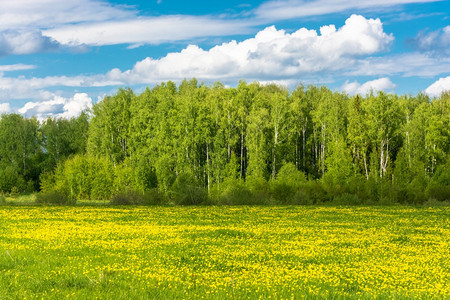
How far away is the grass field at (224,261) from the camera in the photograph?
12.6 meters

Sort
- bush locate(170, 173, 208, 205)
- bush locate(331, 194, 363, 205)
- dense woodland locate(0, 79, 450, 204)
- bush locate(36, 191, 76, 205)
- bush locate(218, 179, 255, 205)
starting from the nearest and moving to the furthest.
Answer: bush locate(170, 173, 208, 205), bush locate(218, 179, 255, 205), bush locate(331, 194, 363, 205), bush locate(36, 191, 76, 205), dense woodland locate(0, 79, 450, 204)

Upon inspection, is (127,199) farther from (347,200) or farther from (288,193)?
(347,200)

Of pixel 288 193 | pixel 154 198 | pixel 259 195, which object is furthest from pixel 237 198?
pixel 154 198

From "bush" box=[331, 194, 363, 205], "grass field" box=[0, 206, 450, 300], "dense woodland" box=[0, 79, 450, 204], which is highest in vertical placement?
"dense woodland" box=[0, 79, 450, 204]

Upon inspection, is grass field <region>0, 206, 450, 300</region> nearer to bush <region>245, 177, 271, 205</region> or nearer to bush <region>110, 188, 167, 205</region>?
bush <region>245, 177, 271, 205</region>

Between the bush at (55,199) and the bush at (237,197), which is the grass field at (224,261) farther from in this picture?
the bush at (55,199)

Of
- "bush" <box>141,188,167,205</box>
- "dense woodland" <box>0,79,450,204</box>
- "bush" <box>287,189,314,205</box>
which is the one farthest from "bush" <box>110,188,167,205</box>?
"dense woodland" <box>0,79,450,204</box>

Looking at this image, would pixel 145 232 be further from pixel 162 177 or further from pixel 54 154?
pixel 54 154

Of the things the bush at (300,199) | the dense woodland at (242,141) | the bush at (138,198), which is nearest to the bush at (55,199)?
the bush at (138,198)

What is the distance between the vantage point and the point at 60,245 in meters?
20.0

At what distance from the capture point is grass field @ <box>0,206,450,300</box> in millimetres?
12594

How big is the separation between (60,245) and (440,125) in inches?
2984

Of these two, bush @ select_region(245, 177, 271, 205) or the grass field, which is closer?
the grass field

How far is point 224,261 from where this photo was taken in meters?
16.7
